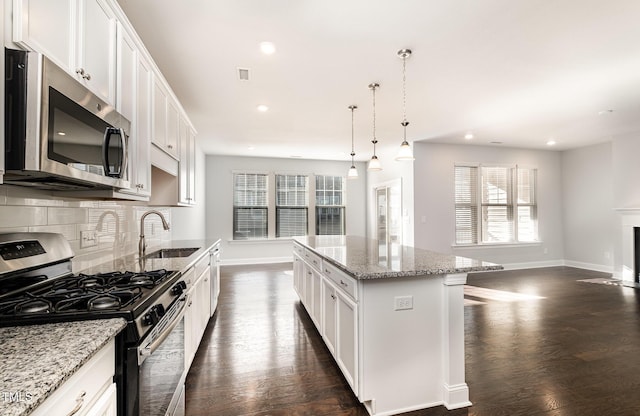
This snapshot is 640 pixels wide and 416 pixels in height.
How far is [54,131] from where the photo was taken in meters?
1.12

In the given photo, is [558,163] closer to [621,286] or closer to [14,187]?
[621,286]

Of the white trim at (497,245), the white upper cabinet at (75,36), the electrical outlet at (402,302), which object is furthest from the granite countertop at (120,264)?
the white trim at (497,245)

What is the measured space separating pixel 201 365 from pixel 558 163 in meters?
8.23

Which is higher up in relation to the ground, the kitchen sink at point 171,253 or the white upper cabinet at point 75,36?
the white upper cabinet at point 75,36

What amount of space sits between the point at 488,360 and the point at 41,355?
295 centimetres

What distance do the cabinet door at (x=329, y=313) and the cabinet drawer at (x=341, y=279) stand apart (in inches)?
3.3

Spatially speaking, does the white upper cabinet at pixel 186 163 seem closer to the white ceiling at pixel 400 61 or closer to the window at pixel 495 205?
the white ceiling at pixel 400 61

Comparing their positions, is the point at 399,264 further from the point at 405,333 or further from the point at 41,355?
the point at 41,355

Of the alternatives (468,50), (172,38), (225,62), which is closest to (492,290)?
(468,50)

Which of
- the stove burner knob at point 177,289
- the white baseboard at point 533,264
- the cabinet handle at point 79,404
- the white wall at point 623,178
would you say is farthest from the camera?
the white baseboard at point 533,264

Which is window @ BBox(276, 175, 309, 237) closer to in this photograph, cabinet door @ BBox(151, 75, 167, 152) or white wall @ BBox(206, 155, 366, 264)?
white wall @ BBox(206, 155, 366, 264)

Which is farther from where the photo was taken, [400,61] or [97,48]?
[400,61]

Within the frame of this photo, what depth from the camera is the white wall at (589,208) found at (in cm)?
606

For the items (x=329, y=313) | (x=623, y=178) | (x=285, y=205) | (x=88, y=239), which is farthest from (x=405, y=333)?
(x=623, y=178)
